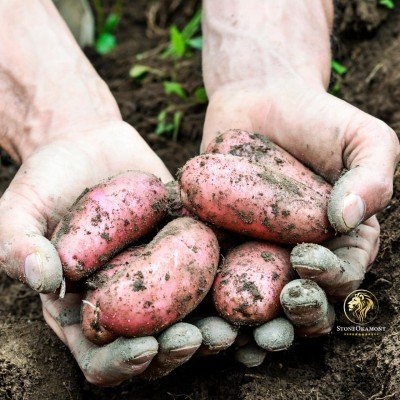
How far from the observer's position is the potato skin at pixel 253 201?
1689mm

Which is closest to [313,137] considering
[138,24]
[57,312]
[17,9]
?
[57,312]

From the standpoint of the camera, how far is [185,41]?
3320 mm

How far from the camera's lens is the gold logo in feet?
6.08

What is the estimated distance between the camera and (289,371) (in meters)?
1.81

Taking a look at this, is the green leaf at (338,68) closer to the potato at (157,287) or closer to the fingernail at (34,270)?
the potato at (157,287)

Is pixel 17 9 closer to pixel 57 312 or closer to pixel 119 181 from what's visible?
pixel 119 181

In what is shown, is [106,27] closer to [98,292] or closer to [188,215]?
[188,215]

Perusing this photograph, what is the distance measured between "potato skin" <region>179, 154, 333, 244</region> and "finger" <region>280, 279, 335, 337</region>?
0.18 metres

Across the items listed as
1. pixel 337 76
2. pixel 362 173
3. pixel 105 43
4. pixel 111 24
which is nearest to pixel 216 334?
pixel 362 173

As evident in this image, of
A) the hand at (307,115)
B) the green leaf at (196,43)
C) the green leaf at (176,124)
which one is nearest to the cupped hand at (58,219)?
the hand at (307,115)

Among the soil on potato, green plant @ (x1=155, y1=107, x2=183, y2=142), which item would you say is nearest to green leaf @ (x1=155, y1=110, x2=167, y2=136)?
green plant @ (x1=155, y1=107, x2=183, y2=142)

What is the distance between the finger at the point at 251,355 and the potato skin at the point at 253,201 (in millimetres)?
314

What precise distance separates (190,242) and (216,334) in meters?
0.26

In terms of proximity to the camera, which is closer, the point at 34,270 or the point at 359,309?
the point at 34,270
